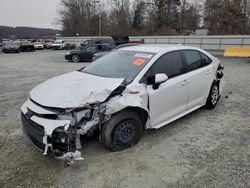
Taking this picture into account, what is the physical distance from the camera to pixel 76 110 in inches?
118

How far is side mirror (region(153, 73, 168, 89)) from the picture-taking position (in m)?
3.57

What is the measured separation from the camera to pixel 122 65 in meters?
4.07

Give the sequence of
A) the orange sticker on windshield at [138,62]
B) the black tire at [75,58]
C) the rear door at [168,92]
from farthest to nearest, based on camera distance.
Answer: the black tire at [75,58] → the orange sticker on windshield at [138,62] → the rear door at [168,92]

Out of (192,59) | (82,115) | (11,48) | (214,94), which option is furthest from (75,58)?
(11,48)

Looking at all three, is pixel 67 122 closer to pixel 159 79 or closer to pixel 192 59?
pixel 159 79

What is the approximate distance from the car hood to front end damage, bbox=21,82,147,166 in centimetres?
6

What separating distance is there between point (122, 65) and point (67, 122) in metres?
1.61

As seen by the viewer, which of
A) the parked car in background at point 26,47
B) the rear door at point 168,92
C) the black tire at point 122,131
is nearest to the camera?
the black tire at point 122,131

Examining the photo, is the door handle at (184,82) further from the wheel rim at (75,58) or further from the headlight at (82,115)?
the wheel rim at (75,58)

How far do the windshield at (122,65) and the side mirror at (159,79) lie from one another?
33 centimetres

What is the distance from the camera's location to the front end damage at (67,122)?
285 centimetres

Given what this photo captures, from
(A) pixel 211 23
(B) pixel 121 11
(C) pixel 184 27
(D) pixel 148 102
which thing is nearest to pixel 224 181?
(D) pixel 148 102

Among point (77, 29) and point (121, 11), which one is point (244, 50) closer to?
point (121, 11)

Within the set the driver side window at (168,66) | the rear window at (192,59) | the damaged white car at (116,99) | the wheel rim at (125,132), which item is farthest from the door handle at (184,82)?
the wheel rim at (125,132)
